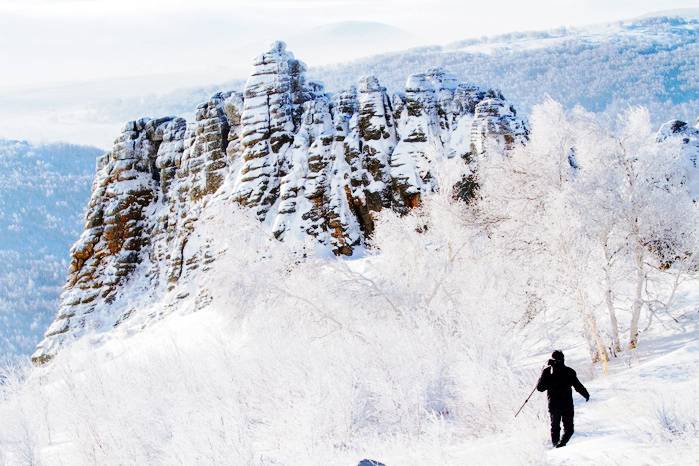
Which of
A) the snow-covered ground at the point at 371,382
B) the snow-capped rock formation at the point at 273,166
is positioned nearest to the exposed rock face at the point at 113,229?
the snow-capped rock formation at the point at 273,166

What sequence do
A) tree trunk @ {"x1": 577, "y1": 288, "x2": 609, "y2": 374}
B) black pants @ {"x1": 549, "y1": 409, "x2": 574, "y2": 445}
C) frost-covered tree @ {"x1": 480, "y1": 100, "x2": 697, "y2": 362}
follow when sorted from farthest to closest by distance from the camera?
frost-covered tree @ {"x1": 480, "y1": 100, "x2": 697, "y2": 362}, tree trunk @ {"x1": 577, "y1": 288, "x2": 609, "y2": 374}, black pants @ {"x1": 549, "y1": 409, "x2": 574, "y2": 445}

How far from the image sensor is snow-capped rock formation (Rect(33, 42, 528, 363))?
36375 mm

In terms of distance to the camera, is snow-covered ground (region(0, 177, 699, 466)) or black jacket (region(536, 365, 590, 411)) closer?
black jacket (region(536, 365, 590, 411))

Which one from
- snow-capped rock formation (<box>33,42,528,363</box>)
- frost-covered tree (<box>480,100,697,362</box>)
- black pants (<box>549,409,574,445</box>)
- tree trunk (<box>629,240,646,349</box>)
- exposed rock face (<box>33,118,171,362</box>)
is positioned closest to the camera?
black pants (<box>549,409,574,445</box>)

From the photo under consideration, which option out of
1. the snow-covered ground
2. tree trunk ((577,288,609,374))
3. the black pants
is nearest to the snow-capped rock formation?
the snow-covered ground

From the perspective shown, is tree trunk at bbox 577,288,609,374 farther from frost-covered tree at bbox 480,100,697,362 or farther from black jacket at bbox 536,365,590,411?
black jacket at bbox 536,365,590,411

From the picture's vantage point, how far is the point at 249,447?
11.0 m

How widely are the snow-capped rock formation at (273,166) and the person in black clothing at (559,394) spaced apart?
66.4 feet

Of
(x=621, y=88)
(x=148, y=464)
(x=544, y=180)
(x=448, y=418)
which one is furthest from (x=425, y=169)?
(x=621, y=88)

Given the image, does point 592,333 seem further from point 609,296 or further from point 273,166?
point 273,166

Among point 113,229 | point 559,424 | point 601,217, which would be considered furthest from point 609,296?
point 113,229

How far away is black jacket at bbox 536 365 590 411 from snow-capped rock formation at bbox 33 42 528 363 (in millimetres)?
20246

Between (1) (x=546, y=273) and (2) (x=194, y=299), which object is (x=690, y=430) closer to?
(1) (x=546, y=273)

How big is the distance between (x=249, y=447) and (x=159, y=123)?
1648 inches
